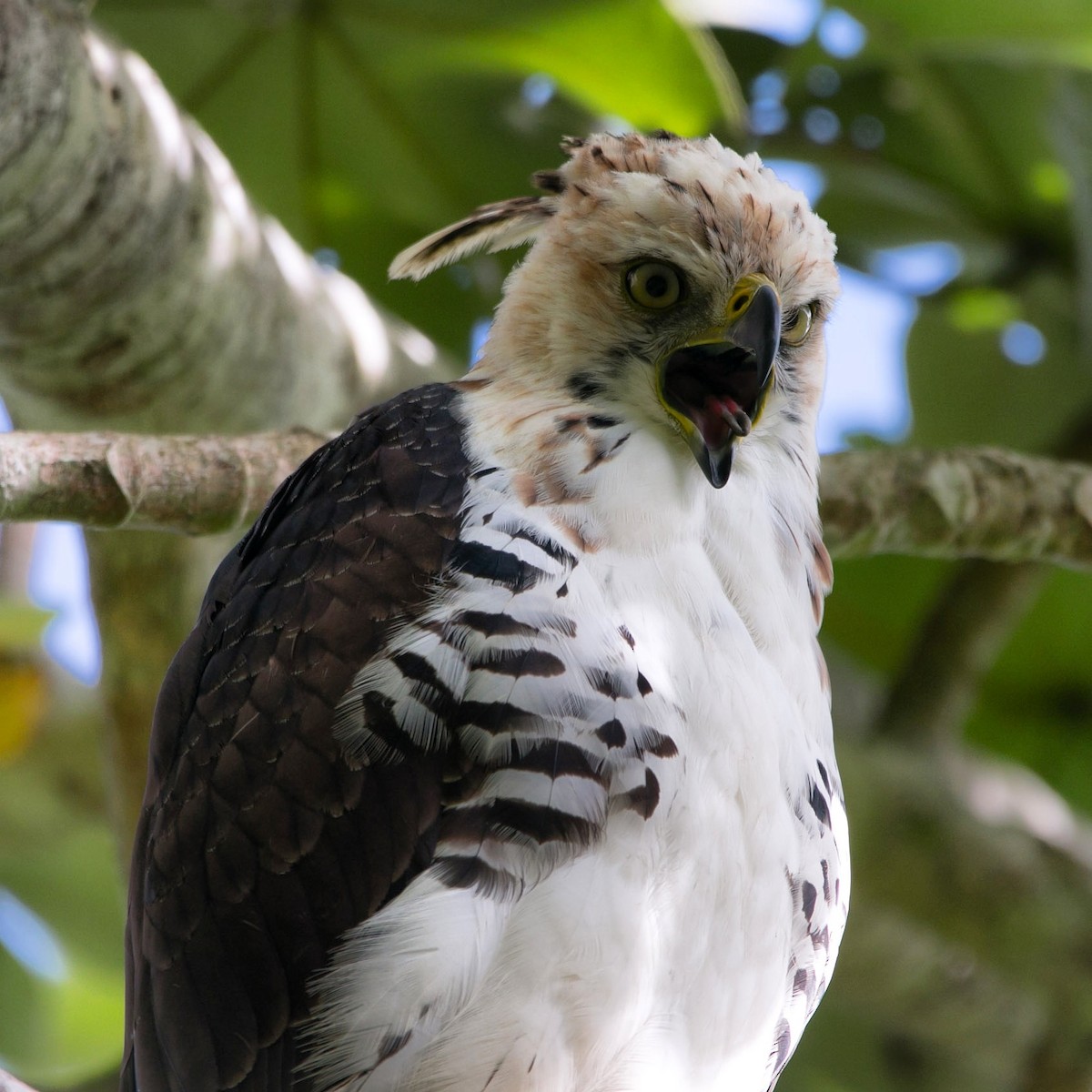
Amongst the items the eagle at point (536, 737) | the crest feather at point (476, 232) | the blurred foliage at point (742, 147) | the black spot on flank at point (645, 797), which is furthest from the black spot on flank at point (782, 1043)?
the blurred foliage at point (742, 147)

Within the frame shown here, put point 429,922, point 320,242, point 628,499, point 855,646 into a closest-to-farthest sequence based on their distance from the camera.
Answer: point 429,922
point 628,499
point 320,242
point 855,646

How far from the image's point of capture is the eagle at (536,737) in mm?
2242

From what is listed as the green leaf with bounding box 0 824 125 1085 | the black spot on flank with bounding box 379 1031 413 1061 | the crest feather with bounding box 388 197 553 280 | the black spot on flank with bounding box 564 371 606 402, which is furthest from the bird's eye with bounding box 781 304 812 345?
the green leaf with bounding box 0 824 125 1085

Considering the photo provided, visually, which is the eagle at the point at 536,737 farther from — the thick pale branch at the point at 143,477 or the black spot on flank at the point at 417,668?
the thick pale branch at the point at 143,477

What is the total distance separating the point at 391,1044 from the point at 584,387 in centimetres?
118

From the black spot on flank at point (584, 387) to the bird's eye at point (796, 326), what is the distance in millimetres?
378

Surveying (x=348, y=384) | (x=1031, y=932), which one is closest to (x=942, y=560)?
(x=1031, y=932)

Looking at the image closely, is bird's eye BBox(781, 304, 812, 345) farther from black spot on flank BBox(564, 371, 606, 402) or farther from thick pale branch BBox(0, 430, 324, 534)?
thick pale branch BBox(0, 430, 324, 534)

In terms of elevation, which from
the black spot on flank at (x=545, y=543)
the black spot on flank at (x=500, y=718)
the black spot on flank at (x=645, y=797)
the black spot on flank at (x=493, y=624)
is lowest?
the black spot on flank at (x=645, y=797)

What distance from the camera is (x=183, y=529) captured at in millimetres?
2863

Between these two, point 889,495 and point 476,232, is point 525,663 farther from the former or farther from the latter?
point 889,495

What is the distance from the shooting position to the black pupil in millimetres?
2691

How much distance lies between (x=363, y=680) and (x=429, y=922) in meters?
0.38

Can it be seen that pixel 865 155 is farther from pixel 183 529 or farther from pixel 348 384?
pixel 183 529
